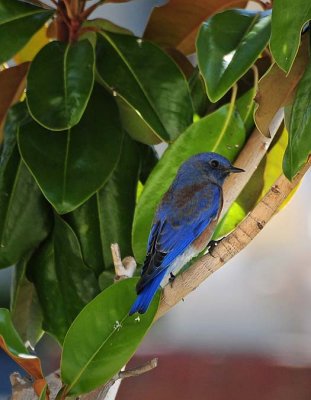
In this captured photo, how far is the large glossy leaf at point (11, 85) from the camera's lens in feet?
6.63

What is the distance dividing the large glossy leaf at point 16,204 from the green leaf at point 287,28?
61cm

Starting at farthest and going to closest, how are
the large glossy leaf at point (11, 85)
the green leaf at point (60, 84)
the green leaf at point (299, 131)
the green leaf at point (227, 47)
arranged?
the large glossy leaf at point (11, 85)
the green leaf at point (60, 84)
the green leaf at point (227, 47)
the green leaf at point (299, 131)

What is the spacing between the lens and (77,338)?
1.54m

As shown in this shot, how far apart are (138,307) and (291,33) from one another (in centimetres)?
48

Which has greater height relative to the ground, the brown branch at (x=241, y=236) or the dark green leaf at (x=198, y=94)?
the dark green leaf at (x=198, y=94)

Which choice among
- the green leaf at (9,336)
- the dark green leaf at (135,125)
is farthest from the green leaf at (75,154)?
the green leaf at (9,336)

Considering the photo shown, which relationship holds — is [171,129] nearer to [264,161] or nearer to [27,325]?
[264,161]

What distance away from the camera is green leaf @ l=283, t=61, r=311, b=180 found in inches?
A: 57.4

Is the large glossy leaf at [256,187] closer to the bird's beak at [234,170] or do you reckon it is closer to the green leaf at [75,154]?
the bird's beak at [234,170]

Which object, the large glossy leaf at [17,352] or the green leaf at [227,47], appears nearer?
the large glossy leaf at [17,352]

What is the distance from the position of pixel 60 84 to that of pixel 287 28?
0.50 meters

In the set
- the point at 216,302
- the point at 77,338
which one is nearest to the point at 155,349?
the point at 216,302

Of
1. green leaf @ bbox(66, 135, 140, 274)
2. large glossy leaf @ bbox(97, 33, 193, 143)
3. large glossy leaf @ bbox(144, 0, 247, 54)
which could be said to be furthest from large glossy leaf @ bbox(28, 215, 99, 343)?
large glossy leaf @ bbox(144, 0, 247, 54)

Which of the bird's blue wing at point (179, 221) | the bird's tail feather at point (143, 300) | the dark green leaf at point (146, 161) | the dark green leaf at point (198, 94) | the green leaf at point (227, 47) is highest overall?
the green leaf at point (227, 47)
